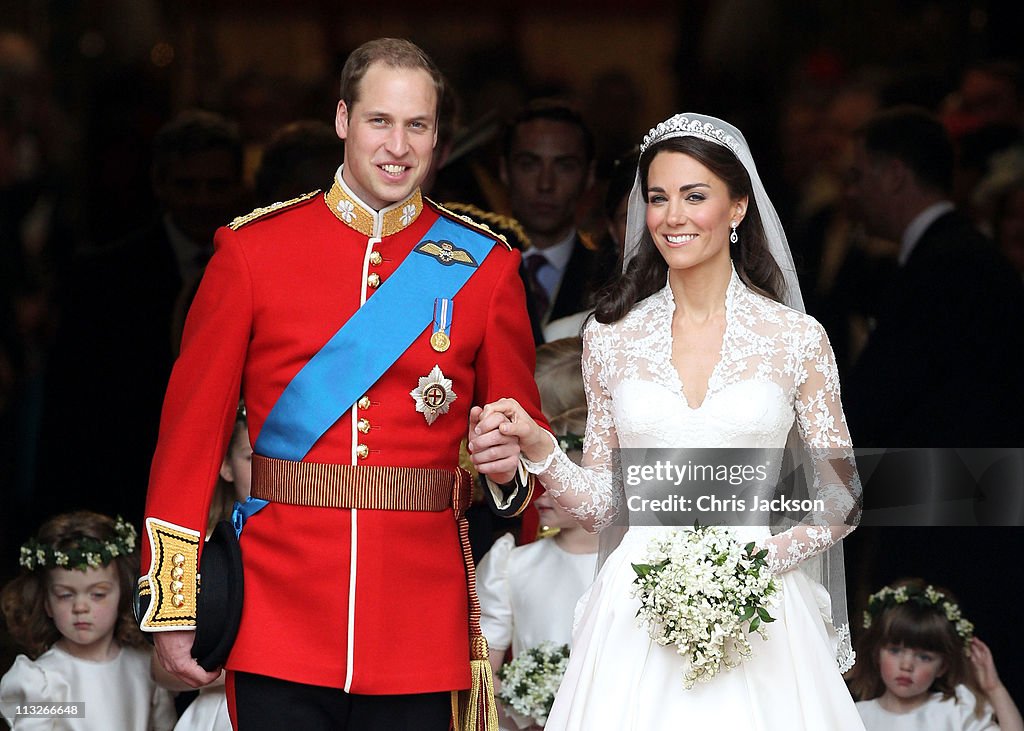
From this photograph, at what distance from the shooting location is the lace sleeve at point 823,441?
3699 mm

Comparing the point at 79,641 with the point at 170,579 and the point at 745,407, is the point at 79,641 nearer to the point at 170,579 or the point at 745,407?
the point at 170,579

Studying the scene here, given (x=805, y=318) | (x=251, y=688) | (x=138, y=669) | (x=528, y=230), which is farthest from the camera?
(x=528, y=230)

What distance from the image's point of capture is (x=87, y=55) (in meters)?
6.33

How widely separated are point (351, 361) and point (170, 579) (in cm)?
58

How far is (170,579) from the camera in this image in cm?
347

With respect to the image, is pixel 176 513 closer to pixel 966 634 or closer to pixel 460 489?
pixel 460 489

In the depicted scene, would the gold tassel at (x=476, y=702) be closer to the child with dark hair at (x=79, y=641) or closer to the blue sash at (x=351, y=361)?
the blue sash at (x=351, y=361)

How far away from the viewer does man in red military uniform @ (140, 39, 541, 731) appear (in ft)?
11.5

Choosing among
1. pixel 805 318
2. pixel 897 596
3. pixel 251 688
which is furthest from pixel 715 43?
pixel 251 688

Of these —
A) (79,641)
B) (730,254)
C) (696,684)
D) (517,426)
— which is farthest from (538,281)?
(696,684)

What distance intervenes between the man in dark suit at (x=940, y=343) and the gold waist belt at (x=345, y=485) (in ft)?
8.58

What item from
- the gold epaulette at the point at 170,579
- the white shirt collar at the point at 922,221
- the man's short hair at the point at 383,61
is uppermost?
the white shirt collar at the point at 922,221

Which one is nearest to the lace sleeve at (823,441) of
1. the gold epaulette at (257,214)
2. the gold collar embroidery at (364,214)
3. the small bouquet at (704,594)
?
the small bouquet at (704,594)

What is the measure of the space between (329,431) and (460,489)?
33 centimetres
